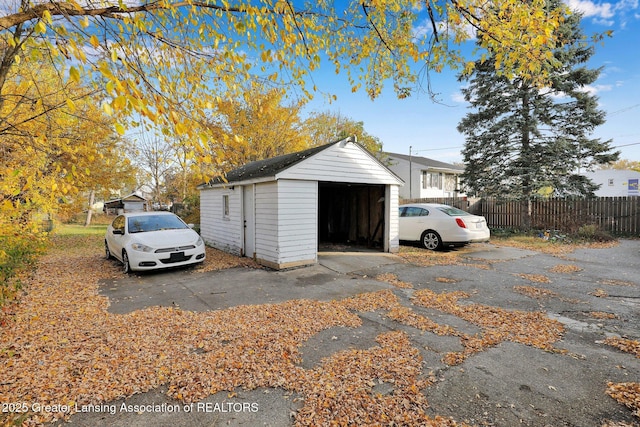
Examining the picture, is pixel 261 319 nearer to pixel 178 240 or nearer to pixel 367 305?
pixel 367 305

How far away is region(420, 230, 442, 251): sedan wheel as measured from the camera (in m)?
10.3

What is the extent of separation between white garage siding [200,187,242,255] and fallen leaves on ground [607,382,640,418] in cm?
865

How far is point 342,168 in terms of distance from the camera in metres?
8.82

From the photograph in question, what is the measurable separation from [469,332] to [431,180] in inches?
1105

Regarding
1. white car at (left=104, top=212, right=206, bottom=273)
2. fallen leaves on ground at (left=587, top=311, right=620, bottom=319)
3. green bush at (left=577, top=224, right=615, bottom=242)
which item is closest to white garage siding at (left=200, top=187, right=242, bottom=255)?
white car at (left=104, top=212, right=206, bottom=273)

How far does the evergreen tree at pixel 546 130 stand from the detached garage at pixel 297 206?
786cm

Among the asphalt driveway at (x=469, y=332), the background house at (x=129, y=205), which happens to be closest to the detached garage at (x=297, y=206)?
the asphalt driveway at (x=469, y=332)

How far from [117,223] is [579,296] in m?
11.3

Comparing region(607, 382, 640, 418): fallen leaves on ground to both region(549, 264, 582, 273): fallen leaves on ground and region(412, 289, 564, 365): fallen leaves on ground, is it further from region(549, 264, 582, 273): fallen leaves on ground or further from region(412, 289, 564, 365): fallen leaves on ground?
region(549, 264, 582, 273): fallen leaves on ground

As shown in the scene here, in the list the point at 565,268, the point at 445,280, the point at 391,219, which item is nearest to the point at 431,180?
the point at 391,219

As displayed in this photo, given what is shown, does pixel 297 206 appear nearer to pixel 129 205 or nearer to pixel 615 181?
pixel 129 205

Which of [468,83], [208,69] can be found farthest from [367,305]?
[468,83]

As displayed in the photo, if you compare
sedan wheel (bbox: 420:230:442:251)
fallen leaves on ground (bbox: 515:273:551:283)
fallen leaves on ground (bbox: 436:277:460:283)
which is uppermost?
sedan wheel (bbox: 420:230:442:251)

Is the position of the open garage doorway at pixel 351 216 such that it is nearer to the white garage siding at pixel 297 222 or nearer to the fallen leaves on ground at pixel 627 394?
the white garage siding at pixel 297 222
